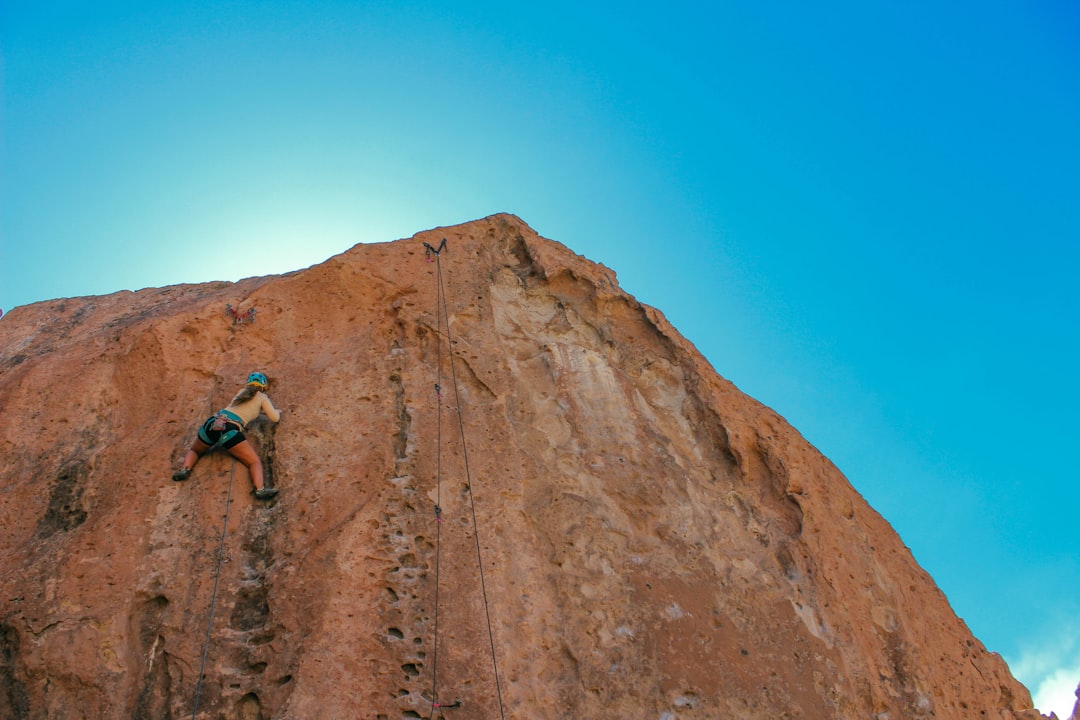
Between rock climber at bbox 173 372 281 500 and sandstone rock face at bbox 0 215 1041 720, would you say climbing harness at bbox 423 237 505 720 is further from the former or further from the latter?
rock climber at bbox 173 372 281 500

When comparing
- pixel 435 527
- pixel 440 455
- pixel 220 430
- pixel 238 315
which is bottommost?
pixel 435 527

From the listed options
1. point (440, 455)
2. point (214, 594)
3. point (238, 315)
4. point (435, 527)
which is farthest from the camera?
point (238, 315)

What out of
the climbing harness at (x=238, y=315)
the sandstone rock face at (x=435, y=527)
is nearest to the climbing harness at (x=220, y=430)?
the sandstone rock face at (x=435, y=527)

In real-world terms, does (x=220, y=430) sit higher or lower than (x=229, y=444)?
higher

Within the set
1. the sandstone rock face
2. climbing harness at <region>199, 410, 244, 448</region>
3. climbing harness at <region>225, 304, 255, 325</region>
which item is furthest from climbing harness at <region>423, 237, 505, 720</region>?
climbing harness at <region>225, 304, 255, 325</region>

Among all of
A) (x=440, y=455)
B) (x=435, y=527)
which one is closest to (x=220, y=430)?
(x=440, y=455)

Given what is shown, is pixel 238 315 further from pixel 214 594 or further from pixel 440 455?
pixel 214 594

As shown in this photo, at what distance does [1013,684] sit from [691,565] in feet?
17.7

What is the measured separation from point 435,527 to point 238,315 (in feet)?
11.9

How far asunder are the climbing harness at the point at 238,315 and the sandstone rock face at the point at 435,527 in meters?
0.12

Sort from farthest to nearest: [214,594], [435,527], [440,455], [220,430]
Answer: [440,455] → [220,430] → [435,527] → [214,594]

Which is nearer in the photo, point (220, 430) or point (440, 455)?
point (220, 430)

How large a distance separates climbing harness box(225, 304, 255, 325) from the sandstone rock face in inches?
4.6

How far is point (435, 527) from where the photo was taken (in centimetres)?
746
